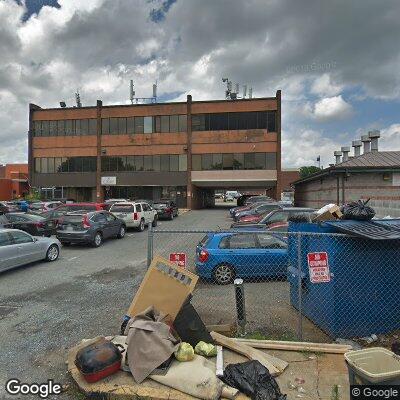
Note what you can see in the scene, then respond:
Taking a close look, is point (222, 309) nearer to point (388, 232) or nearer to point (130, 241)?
point (388, 232)

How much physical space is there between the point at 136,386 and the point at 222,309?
3.16 metres

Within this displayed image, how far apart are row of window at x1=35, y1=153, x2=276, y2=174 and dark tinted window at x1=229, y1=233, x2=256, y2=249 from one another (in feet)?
108

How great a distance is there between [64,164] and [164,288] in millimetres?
44487

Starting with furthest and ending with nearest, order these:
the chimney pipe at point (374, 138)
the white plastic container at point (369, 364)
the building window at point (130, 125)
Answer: the building window at point (130, 125), the chimney pipe at point (374, 138), the white plastic container at point (369, 364)

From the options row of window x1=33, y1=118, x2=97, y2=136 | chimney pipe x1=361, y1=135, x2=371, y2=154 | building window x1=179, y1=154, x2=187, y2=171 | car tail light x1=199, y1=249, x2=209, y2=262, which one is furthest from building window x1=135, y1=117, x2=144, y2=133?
car tail light x1=199, y1=249, x2=209, y2=262

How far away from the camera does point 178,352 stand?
436 cm

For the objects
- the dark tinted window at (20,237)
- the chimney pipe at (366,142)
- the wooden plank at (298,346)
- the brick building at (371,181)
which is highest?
the chimney pipe at (366,142)

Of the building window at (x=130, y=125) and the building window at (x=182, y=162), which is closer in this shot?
the building window at (x=182, y=162)

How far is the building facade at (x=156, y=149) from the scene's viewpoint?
41.0m

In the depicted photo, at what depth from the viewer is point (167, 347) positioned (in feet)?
13.9

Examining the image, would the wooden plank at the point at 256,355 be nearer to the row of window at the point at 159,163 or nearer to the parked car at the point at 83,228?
the parked car at the point at 83,228

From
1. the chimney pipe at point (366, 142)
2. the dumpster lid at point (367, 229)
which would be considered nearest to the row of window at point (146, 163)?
the chimney pipe at point (366, 142)

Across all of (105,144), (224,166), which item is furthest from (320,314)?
(105,144)

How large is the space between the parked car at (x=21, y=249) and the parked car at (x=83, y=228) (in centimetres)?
256
